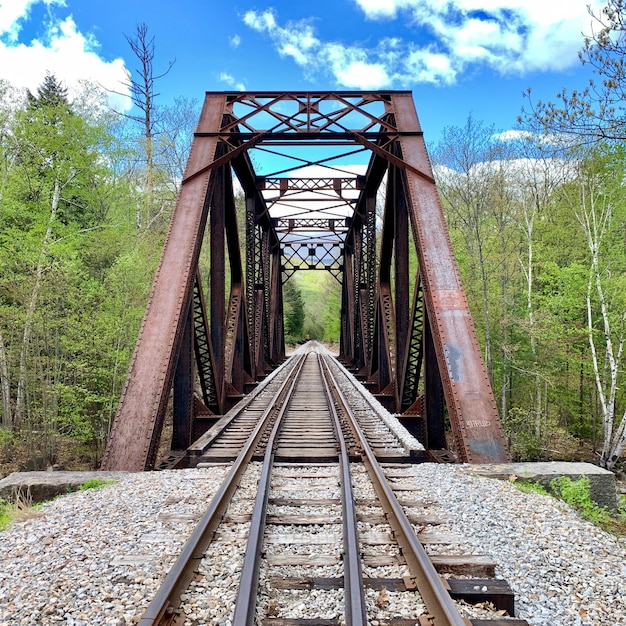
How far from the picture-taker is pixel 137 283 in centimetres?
1220

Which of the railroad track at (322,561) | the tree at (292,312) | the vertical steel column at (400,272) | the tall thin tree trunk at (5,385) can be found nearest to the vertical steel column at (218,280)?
the vertical steel column at (400,272)

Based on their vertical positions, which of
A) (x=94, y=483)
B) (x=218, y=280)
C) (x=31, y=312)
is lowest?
(x=94, y=483)

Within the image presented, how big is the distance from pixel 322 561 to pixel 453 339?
11.2 ft

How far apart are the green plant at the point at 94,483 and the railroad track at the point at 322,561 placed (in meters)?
1.23

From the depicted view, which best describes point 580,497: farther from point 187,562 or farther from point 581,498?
point 187,562

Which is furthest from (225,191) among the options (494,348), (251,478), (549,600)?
(494,348)

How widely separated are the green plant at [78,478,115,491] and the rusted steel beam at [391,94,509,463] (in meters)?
3.60

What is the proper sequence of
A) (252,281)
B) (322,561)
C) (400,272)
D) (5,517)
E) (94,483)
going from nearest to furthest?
(322,561)
(5,517)
(94,483)
(400,272)
(252,281)

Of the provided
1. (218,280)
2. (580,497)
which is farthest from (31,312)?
(580,497)

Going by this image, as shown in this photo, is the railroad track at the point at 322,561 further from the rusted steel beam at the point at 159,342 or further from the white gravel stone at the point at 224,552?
the rusted steel beam at the point at 159,342

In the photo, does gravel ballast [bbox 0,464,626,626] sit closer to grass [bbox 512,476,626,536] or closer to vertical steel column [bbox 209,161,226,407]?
grass [bbox 512,476,626,536]

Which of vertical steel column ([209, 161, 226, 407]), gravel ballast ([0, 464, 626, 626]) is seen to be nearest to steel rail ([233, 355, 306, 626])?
gravel ballast ([0, 464, 626, 626])

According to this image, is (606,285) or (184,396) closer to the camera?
(184,396)

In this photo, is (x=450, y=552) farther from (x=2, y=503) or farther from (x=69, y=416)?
(x=69, y=416)
